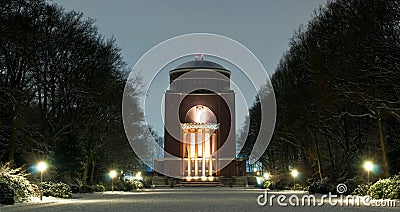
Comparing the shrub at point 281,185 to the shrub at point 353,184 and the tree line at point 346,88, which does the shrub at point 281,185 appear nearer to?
the tree line at point 346,88

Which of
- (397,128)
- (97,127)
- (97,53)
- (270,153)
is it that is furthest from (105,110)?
(270,153)

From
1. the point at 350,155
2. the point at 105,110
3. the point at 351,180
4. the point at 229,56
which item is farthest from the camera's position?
the point at 229,56

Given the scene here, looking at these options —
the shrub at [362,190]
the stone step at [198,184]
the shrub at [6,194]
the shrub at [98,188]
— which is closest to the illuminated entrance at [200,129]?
the stone step at [198,184]

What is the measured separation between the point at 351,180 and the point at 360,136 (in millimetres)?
4894

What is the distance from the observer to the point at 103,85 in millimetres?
39344

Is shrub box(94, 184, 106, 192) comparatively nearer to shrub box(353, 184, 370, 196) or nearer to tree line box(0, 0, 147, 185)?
tree line box(0, 0, 147, 185)

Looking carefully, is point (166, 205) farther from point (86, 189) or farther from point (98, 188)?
point (98, 188)

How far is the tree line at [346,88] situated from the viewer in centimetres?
2298

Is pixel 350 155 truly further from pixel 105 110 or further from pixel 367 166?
pixel 105 110

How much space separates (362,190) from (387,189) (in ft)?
15.9

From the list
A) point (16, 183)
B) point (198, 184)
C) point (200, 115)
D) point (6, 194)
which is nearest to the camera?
point (6, 194)

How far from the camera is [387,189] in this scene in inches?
1010

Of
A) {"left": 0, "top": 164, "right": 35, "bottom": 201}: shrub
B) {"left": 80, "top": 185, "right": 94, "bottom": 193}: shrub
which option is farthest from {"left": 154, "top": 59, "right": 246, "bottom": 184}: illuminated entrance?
{"left": 0, "top": 164, "right": 35, "bottom": 201}: shrub

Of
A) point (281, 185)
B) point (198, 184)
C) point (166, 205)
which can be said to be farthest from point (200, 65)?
point (166, 205)
